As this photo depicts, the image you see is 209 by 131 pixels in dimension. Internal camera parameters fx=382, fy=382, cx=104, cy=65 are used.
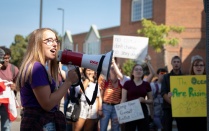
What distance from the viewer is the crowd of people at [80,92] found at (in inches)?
114

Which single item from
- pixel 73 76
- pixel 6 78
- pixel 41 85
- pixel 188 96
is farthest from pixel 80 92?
pixel 41 85

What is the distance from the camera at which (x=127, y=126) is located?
273 inches

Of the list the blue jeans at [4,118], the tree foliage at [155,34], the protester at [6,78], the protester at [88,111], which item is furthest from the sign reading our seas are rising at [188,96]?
the tree foliage at [155,34]

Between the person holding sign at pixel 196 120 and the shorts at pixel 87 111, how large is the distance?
1800 mm

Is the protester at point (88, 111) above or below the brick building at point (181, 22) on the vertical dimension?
below

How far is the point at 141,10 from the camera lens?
44.3 m

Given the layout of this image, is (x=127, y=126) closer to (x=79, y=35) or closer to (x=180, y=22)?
(x=180, y=22)

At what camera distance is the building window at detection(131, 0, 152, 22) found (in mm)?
43344

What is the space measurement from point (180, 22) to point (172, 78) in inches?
1412

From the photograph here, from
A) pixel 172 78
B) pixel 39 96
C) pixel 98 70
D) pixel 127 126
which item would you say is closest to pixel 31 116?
pixel 39 96

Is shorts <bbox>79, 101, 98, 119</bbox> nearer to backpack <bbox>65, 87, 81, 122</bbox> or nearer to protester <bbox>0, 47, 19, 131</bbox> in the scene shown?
backpack <bbox>65, 87, 81, 122</bbox>

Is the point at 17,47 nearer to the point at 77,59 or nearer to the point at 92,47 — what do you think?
the point at 92,47

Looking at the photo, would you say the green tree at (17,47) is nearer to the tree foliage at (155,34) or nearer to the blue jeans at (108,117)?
the tree foliage at (155,34)

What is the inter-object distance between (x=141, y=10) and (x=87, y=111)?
1511 inches
